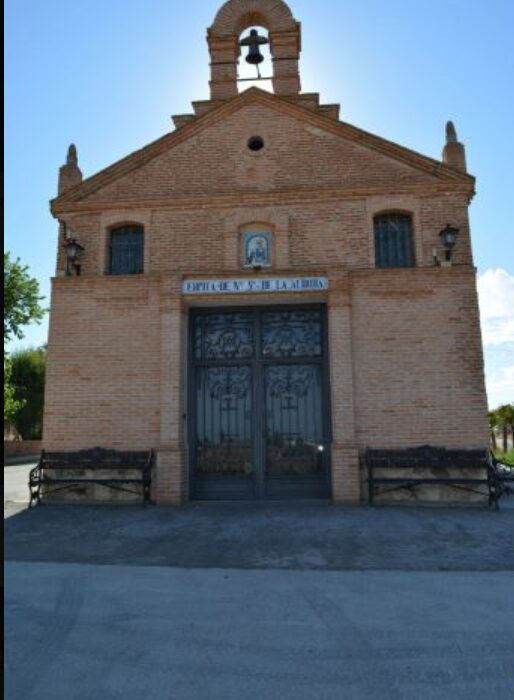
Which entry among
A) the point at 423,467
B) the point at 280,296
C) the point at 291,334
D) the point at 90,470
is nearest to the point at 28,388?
the point at 90,470

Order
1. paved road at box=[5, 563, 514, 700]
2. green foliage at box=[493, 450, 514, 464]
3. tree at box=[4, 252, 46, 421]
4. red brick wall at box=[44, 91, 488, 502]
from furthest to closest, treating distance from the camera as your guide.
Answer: tree at box=[4, 252, 46, 421], green foliage at box=[493, 450, 514, 464], red brick wall at box=[44, 91, 488, 502], paved road at box=[5, 563, 514, 700]

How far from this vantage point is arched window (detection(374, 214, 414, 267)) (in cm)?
1071

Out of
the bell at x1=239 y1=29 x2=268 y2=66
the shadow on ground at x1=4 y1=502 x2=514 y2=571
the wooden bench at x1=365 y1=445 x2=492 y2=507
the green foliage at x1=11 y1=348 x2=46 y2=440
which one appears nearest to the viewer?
the shadow on ground at x1=4 y1=502 x2=514 y2=571

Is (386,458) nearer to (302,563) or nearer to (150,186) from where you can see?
(302,563)

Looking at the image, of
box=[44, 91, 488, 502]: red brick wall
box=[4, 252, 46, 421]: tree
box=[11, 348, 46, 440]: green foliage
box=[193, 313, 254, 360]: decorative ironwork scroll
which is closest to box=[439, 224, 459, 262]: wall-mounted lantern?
box=[44, 91, 488, 502]: red brick wall

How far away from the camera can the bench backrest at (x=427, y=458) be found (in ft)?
31.1

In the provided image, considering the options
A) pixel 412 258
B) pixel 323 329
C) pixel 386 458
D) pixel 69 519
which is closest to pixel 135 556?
pixel 69 519

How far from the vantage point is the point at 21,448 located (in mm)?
32844

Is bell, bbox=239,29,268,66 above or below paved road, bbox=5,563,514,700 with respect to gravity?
above

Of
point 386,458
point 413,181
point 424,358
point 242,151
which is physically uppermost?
point 242,151

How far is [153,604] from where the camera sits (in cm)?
471

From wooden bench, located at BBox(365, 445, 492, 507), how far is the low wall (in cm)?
2666

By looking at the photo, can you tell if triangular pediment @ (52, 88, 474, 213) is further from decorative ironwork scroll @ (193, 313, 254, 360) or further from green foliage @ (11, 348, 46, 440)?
green foliage @ (11, 348, 46, 440)

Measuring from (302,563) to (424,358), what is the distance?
5176 millimetres
